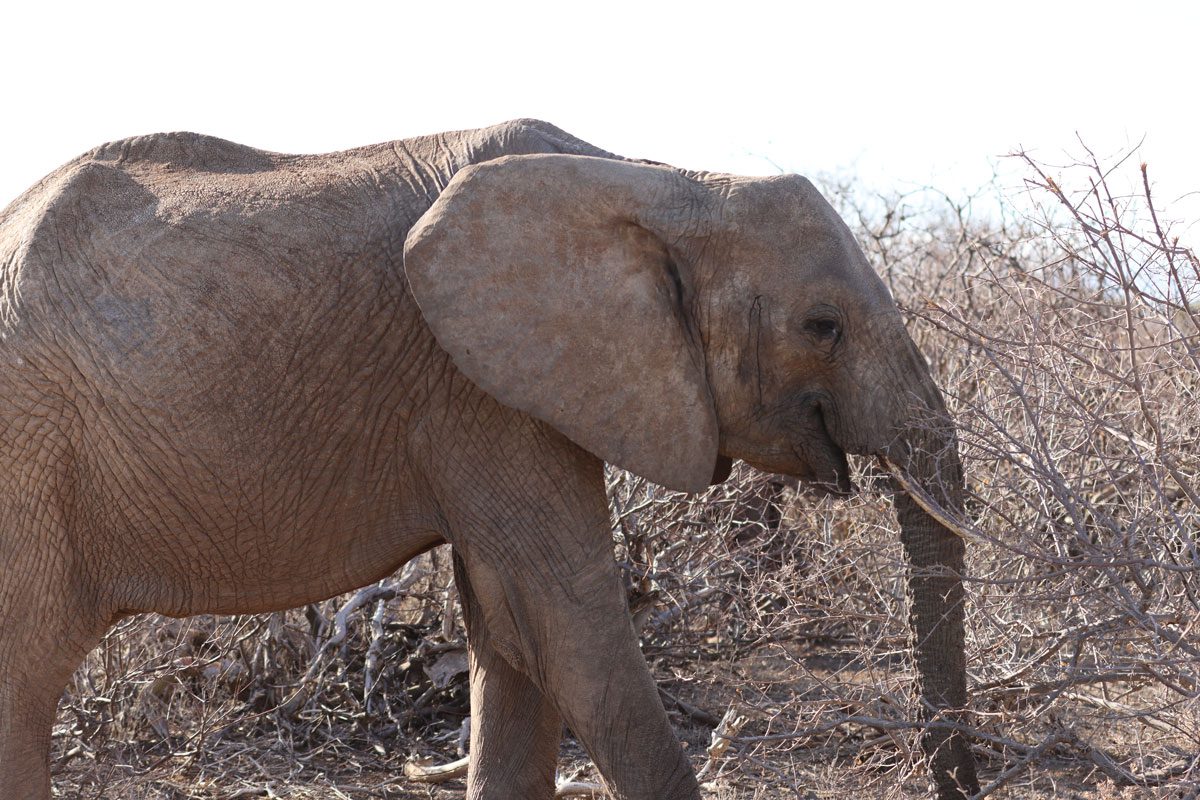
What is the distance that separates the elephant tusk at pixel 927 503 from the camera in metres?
3.30

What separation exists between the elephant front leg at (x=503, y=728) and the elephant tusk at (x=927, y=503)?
1260 millimetres

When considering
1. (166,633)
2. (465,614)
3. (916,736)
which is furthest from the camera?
(166,633)

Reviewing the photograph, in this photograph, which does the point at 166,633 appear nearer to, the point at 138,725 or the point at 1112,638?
the point at 138,725

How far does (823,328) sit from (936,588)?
780 millimetres

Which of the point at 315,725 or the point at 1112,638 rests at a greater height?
the point at 1112,638

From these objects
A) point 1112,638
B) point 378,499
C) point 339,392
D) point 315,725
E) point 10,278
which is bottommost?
point 315,725

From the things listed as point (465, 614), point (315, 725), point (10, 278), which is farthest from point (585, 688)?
point (315, 725)

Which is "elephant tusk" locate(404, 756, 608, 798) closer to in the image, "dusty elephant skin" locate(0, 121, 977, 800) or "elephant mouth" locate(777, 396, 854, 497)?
"dusty elephant skin" locate(0, 121, 977, 800)

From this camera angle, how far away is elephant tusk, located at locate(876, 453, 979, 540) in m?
3.30

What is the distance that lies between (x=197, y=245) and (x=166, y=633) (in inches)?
93.5

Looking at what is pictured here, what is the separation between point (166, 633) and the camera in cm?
543

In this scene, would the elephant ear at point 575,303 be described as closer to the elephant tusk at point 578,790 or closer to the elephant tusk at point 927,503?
the elephant tusk at point 927,503

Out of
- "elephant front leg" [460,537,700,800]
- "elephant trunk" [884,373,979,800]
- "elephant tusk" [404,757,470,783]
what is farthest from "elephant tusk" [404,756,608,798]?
"elephant trunk" [884,373,979,800]

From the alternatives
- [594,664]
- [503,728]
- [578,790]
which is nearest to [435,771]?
[578,790]
